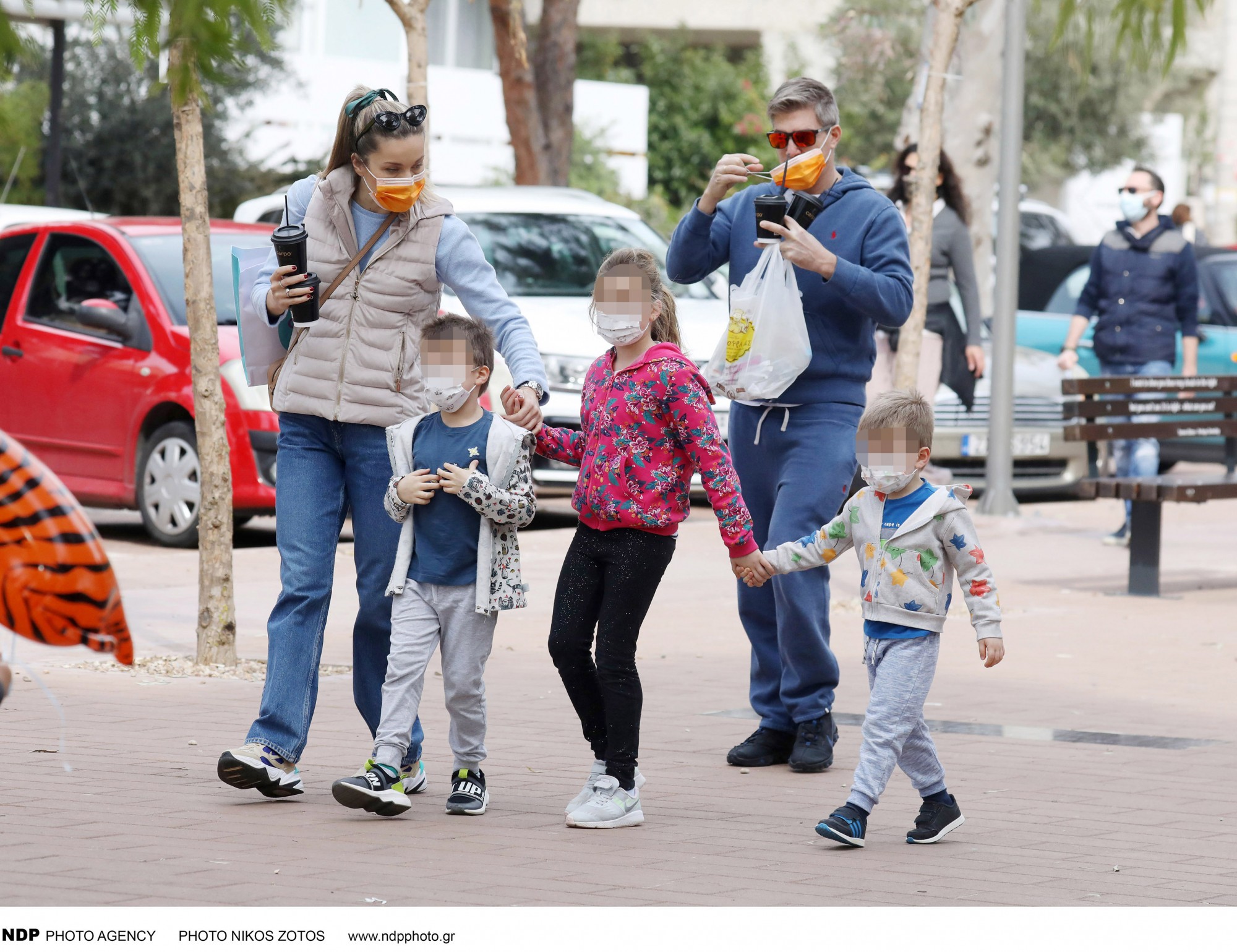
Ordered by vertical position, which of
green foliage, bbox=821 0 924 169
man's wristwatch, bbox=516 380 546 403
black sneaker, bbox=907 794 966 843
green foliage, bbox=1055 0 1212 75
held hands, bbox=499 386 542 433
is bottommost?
black sneaker, bbox=907 794 966 843

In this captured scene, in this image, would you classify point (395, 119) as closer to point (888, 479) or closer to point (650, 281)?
point (650, 281)

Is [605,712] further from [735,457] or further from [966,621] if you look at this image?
[966,621]

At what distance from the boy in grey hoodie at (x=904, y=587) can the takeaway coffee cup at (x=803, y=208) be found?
87cm

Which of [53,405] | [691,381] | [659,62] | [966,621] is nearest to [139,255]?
[53,405]

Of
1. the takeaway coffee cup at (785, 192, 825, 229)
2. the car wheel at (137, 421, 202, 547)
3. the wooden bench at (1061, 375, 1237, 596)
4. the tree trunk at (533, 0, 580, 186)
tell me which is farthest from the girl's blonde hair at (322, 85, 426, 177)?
the tree trunk at (533, 0, 580, 186)

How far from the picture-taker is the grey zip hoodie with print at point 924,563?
5.02m

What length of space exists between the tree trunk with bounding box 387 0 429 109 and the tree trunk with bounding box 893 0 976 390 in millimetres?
2604

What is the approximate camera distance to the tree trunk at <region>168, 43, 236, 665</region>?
748 centimetres

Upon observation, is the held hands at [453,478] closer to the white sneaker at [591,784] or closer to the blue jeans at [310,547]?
the blue jeans at [310,547]

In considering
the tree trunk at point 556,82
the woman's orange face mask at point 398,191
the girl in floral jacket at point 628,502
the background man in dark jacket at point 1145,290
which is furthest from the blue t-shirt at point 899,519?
the tree trunk at point 556,82

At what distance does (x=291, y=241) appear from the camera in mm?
5113

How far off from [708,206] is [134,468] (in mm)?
6122

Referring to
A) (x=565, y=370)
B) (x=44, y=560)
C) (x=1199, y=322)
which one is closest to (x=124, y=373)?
(x=565, y=370)

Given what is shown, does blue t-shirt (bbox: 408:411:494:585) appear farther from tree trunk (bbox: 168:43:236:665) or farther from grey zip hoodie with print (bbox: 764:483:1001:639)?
tree trunk (bbox: 168:43:236:665)
